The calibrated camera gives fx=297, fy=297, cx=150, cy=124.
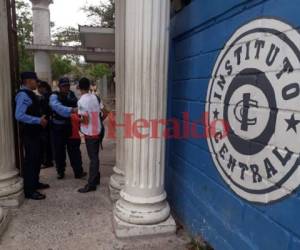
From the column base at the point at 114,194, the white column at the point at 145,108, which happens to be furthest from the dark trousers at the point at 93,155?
the white column at the point at 145,108

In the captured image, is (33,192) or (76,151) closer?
(33,192)

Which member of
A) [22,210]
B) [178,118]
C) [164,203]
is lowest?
[22,210]

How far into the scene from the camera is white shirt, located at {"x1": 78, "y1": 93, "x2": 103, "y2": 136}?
159 inches

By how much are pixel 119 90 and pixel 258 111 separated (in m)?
2.37

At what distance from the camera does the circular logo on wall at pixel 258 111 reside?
169cm

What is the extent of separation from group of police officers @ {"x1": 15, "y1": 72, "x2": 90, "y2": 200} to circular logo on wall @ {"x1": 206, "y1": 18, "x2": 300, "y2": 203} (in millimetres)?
2360

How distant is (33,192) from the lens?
3975 mm

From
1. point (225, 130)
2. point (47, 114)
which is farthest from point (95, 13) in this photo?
point (225, 130)

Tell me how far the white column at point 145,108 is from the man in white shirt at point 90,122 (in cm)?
120

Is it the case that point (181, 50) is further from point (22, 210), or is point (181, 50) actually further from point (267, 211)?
point (22, 210)

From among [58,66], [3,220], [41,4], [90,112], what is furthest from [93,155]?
[58,66]

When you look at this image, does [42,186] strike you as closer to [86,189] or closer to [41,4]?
[86,189]

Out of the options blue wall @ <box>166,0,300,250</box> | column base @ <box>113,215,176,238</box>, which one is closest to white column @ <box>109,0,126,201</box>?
blue wall @ <box>166,0,300,250</box>

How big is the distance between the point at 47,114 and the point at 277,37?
11.7 feet
